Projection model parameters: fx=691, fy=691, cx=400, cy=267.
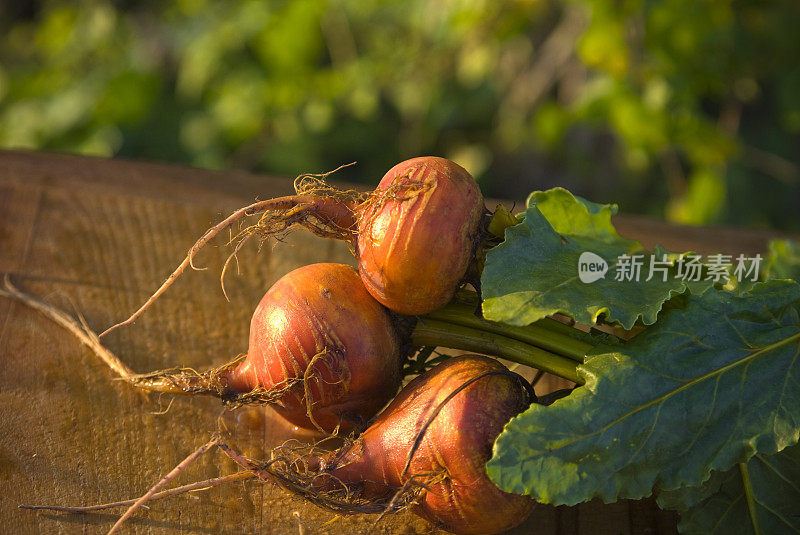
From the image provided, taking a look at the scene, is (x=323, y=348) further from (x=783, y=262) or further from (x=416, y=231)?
(x=783, y=262)

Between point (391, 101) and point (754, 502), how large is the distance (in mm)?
2541

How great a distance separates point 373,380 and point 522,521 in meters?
0.37

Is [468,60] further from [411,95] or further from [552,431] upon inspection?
[552,431]

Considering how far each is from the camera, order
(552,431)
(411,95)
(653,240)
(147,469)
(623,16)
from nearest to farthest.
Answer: (552,431)
(147,469)
(653,240)
(623,16)
(411,95)

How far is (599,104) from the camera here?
Result: 2.45 metres

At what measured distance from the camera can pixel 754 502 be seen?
1203mm

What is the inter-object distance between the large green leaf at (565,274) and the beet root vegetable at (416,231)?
0.25ft

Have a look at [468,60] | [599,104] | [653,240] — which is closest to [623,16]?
[599,104]

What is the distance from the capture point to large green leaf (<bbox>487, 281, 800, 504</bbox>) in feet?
3.50

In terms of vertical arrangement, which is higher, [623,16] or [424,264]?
[623,16]

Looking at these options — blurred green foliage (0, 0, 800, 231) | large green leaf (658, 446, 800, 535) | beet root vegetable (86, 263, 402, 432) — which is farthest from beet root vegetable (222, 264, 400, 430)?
blurred green foliage (0, 0, 800, 231)

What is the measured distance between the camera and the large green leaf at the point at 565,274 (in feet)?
3.72

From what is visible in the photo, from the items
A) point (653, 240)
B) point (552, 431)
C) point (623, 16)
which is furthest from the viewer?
point (623, 16)

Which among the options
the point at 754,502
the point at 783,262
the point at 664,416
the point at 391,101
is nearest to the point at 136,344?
the point at 664,416
